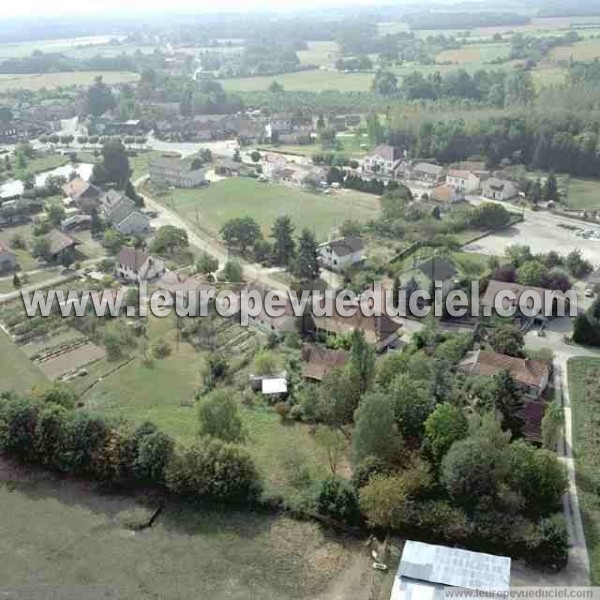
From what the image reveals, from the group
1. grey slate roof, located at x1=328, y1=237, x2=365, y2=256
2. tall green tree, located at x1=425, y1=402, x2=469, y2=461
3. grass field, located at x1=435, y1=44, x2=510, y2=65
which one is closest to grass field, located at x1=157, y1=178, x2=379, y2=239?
grey slate roof, located at x1=328, y1=237, x2=365, y2=256

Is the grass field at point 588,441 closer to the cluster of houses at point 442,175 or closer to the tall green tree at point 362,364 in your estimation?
the tall green tree at point 362,364

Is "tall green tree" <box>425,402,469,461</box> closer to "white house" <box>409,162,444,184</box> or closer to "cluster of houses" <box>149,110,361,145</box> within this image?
"white house" <box>409,162,444,184</box>

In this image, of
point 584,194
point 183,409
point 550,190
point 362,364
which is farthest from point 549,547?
point 584,194

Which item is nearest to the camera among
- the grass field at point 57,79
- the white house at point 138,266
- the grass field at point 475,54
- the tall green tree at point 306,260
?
the tall green tree at point 306,260

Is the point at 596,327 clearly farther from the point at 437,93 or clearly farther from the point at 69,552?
the point at 437,93

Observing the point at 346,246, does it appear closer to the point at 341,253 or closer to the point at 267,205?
the point at 341,253

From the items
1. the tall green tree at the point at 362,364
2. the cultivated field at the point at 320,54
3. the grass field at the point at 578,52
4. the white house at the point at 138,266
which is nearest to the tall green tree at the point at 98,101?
the cultivated field at the point at 320,54

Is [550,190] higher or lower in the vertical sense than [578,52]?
lower
